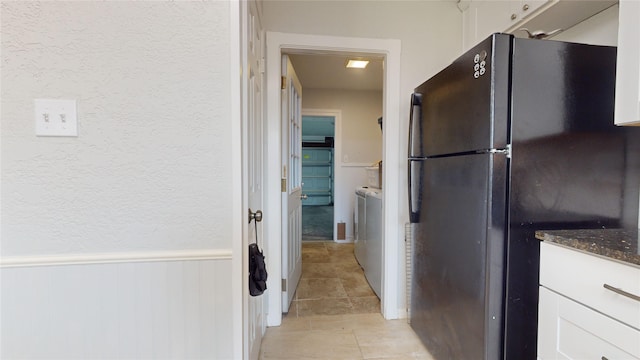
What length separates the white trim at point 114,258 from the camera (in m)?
0.92

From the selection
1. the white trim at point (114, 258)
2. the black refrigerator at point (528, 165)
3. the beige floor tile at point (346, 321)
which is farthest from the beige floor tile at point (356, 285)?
the white trim at point (114, 258)

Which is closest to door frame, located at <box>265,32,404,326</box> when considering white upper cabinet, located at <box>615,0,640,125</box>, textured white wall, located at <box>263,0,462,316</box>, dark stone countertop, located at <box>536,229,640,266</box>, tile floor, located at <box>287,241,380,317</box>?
textured white wall, located at <box>263,0,462,316</box>

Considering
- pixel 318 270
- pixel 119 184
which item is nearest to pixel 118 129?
pixel 119 184

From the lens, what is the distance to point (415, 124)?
1.70 m

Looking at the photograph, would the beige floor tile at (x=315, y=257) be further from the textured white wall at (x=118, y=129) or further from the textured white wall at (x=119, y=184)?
the textured white wall at (x=118, y=129)

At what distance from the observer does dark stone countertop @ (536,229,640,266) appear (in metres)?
0.77

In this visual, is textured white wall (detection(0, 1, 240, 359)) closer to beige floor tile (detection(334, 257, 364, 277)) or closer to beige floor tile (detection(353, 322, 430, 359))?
beige floor tile (detection(353, 322, 430, 359))

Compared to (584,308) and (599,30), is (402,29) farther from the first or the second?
(584,308)

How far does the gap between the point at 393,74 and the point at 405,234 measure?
3.81 ft

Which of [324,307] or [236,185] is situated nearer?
[236,185]

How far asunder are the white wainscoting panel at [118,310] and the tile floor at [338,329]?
0.81m

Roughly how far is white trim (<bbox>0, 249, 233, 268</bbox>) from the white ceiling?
7.62ft

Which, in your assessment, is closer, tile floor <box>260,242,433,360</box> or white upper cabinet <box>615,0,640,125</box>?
white upper cabinet <box>615,0,640,125</box>

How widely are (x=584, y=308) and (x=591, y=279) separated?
0.33 ft
